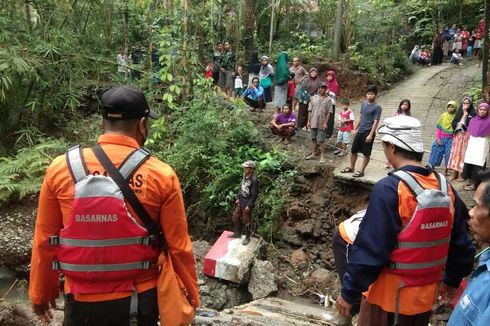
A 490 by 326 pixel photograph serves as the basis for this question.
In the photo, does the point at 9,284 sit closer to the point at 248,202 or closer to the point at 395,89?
the point at 248,202

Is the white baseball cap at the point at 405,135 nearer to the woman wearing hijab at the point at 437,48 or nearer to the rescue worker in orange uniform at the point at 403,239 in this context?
the rescue worker in orange uniform at the point at 403,239

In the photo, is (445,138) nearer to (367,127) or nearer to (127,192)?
(367,127)

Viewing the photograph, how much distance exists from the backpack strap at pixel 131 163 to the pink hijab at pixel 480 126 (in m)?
6.84

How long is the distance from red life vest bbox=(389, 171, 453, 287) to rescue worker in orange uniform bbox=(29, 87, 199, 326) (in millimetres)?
1160

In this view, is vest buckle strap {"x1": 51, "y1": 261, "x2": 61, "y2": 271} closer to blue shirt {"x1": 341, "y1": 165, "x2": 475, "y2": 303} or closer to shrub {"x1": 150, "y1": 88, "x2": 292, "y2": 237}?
blue shirt {"x1": 341, "y1": 165, "x2": 475, "y2": 303}

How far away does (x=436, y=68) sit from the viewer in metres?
18.0

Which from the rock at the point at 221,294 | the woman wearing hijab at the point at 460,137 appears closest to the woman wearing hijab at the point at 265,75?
the woman wearing hijab at the point at 460,137

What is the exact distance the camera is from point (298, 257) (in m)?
7.88

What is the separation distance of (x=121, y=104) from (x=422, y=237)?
1.74 meters

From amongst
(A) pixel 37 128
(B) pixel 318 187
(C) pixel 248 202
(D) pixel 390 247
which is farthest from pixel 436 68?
(D) pixel 390 247

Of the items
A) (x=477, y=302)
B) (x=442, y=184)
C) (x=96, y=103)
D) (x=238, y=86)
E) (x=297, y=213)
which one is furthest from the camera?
(x=238, y=86)

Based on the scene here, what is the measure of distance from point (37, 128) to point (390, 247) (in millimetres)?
9623

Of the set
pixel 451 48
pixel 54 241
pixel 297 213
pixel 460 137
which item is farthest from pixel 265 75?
pixel 451 48

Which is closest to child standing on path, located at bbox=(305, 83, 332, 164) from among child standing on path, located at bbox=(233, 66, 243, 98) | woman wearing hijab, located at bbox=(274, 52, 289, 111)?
woman wearing hijab, located at bbox=(274, 52, 289, 111)
